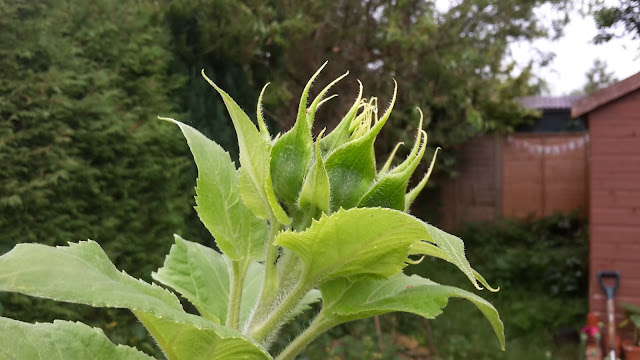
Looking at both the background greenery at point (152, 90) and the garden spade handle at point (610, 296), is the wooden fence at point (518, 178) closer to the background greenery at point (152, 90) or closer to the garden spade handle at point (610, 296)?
the background greenery at point (152, 90)

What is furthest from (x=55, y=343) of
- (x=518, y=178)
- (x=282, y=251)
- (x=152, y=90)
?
(x=518, y=178)

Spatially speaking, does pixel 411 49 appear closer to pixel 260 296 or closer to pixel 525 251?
pixel 525 251

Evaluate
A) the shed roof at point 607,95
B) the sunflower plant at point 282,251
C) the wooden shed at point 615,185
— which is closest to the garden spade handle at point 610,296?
the wooden shed at point 615,185

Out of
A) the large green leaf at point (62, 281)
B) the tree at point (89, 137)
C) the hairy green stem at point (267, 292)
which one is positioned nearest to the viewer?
the large green leaf at point (62, 281)

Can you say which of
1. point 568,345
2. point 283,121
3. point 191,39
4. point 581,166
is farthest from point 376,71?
point 581,166

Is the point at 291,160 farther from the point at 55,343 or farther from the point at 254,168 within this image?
the point at 55,343

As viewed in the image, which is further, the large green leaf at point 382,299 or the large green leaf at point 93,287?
the large green leaf at point 382,299
